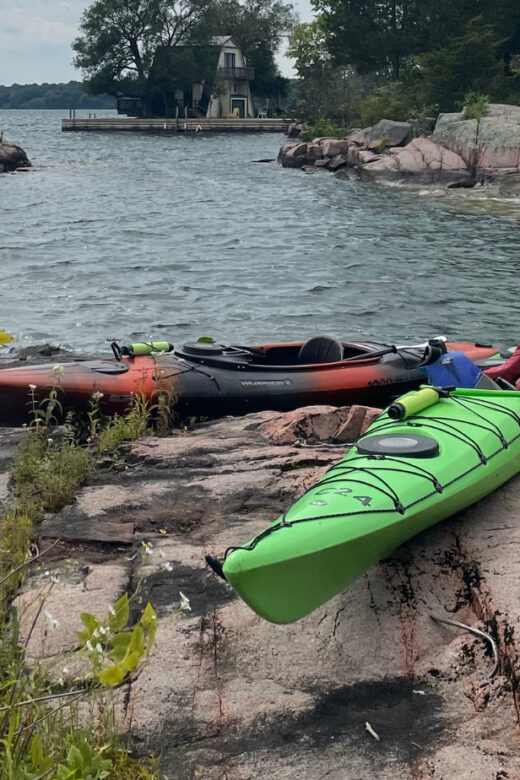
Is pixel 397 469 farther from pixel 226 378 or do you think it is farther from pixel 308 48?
pixel 308 48

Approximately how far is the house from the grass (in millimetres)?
58554

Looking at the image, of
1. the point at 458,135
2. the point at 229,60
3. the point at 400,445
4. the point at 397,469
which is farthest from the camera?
the point at 229,60

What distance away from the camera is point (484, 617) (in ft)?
11.1

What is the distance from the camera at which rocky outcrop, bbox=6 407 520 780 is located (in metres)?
2.87

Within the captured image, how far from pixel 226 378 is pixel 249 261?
10600 mm

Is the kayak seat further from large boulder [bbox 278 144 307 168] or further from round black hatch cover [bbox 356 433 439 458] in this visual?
large boulder [bbox 278 144 307 168]

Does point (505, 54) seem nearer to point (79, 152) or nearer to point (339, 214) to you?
point (339, 214)

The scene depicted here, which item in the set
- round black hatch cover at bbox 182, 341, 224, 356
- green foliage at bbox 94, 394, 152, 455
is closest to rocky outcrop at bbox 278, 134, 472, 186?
round black hatch cover at bbox 182, 341, 224, 356

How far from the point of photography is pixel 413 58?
34.9 metres

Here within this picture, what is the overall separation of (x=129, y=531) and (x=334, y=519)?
1298mm

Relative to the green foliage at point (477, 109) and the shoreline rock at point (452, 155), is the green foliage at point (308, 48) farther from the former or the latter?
the green foliage at point (477, 109)

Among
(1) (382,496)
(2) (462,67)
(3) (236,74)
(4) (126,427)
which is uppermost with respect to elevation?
(3) (236,74)

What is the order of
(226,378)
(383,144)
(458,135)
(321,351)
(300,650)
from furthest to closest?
(383,144), (458,135), (321,351), (226,378), (300,650)

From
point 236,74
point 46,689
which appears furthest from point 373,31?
point 46,689
